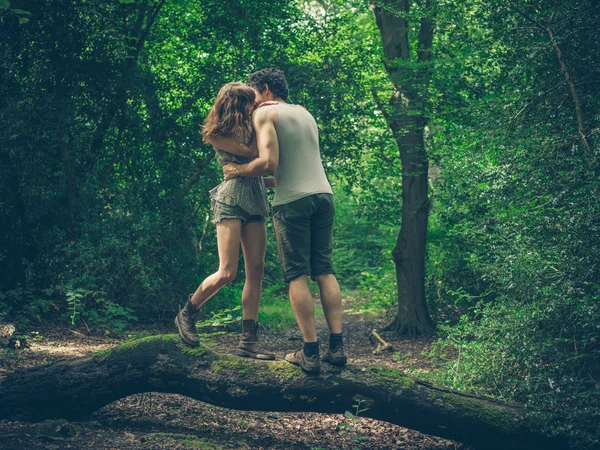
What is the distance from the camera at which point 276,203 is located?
170 inches

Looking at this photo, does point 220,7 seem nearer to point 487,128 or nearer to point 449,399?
point 487,128

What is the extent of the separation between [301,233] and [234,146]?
2.80ft

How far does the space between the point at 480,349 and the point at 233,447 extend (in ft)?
8.37

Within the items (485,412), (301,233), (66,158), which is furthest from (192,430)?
(66,158)

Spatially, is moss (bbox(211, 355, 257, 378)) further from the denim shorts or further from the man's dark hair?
the man's dark hair

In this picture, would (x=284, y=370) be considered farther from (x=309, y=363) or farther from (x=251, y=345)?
(x=251, y=345)

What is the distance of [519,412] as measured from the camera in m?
4.37

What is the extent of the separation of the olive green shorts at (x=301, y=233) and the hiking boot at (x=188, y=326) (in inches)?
35.4

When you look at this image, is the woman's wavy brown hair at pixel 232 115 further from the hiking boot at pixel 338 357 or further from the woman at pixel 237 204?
the hiking boot at pixel 338 357

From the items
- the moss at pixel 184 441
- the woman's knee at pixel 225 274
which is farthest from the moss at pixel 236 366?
the woman's knee at pixel 225 274

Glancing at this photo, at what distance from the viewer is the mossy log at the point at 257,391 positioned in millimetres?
4355

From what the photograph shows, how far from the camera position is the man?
4.24 m

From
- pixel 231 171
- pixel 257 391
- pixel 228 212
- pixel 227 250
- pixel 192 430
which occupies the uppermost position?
pixel 231 171

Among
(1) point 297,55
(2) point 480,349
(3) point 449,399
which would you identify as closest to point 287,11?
(1) point 297,55
